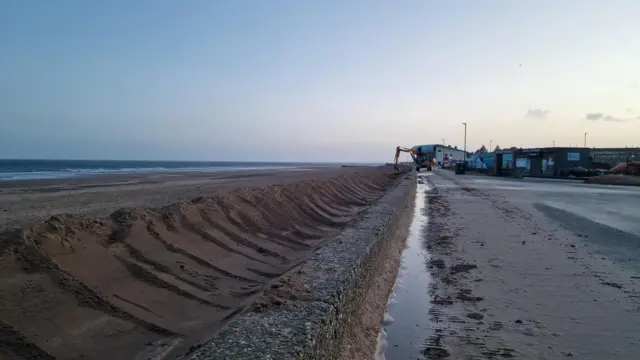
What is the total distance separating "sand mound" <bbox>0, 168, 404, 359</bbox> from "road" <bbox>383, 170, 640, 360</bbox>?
2213mm

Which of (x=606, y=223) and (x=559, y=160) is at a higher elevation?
(x=559, y=160)

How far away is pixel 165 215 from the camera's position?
23.4 feet

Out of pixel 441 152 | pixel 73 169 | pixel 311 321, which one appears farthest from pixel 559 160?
pixel 73 169

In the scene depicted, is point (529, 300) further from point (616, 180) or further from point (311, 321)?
point (616, 180)

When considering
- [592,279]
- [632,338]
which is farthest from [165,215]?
[592,279]

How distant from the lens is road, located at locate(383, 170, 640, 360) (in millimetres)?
4566

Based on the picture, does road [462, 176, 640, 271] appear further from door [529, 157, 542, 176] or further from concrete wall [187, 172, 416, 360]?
door [529, 157, 542, 176]

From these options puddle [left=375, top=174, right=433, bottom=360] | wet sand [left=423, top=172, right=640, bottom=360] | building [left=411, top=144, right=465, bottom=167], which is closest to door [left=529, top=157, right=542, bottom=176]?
building [left=411, top=144, right=465, bottom=167]

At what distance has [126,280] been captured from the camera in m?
4.86

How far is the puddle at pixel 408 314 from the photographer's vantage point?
4684 millimetres

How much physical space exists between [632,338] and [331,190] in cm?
1520

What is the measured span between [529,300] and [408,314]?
6.05ft

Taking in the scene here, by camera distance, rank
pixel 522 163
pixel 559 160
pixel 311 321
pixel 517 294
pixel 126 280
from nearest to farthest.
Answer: pixel 311 321
pixel 126 280
pixel 517 294
pixel 559 160
pixel 522 163

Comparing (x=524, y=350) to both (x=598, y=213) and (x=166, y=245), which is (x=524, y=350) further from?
(x=598, y=213)
